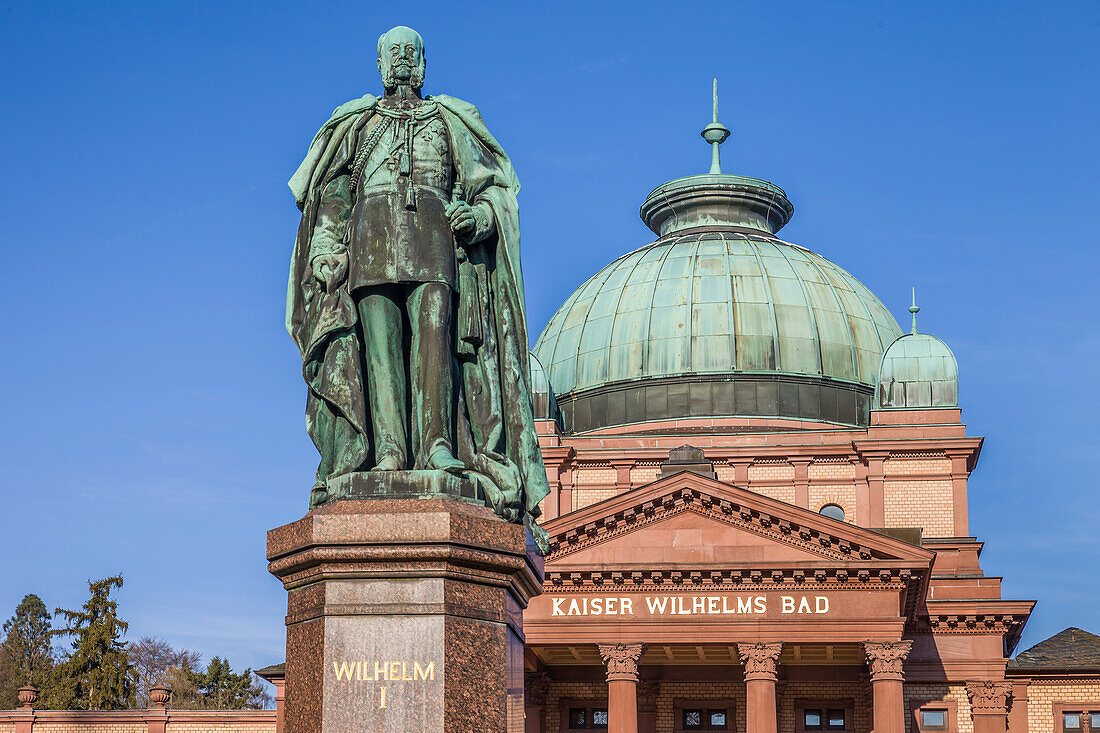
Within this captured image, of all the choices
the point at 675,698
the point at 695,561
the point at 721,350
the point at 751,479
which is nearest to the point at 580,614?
the point at 695,561

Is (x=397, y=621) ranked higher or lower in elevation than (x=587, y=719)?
higher

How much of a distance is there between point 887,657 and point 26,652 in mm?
67073

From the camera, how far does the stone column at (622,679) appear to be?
46.7 meters

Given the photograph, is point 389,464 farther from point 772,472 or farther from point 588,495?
point 772,472

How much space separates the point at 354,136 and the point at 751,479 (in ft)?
164

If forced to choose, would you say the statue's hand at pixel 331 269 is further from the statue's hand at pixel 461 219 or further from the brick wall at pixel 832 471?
the brick wall at pixel 832 471

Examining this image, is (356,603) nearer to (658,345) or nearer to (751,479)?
(751,479)

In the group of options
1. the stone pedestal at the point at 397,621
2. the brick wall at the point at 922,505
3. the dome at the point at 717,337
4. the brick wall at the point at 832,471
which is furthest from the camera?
the dome at the point at 717,337

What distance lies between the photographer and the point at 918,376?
59.1m

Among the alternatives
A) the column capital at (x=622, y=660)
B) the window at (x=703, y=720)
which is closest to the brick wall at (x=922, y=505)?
the window at (x=703, y=720)

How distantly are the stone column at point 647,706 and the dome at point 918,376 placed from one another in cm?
1303

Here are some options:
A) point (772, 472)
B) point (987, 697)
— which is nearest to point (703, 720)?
point (987, 697)

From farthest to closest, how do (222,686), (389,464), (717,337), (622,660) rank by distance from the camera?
(222,686) → (717,337) → (622,660) → (389,464)

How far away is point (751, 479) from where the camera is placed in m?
58.3
